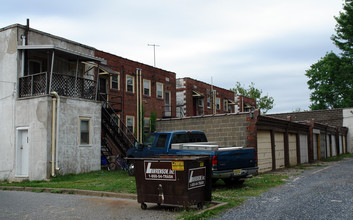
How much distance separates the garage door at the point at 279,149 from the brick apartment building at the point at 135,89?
981 centimetres

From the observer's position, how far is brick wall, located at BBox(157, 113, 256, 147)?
18406mm

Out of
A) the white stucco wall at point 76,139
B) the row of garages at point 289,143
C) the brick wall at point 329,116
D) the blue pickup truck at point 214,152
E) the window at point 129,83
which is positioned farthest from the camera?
the brick wall at point 329,116

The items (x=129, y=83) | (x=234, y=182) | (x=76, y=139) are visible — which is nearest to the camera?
(x=234, y=182)

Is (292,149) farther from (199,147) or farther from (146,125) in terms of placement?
(199,147)

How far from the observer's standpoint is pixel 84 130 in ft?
60.8

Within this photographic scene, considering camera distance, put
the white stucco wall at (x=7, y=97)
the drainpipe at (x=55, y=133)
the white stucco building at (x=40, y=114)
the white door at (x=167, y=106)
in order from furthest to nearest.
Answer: the white door at (x=167, y=106) → the white stucco wall at (x=7, y=97) → the white stucco building at (x=40, y=114) → the drainpipe at (x=55, y=133)

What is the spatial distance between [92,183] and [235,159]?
18.8 ft

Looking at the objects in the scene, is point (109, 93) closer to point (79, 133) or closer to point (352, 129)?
point (79, 133)

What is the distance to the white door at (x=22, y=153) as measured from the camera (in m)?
17.3


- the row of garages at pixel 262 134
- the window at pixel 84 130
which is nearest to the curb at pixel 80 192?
the window at pixel 84 130

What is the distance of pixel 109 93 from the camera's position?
24.4 m

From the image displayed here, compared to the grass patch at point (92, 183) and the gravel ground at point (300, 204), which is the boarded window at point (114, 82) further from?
the gravel ground at point (300, 204)

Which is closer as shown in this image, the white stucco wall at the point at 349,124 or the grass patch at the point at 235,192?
the grass patch at the point at 235,192

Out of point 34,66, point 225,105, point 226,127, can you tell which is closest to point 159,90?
point 226,127
